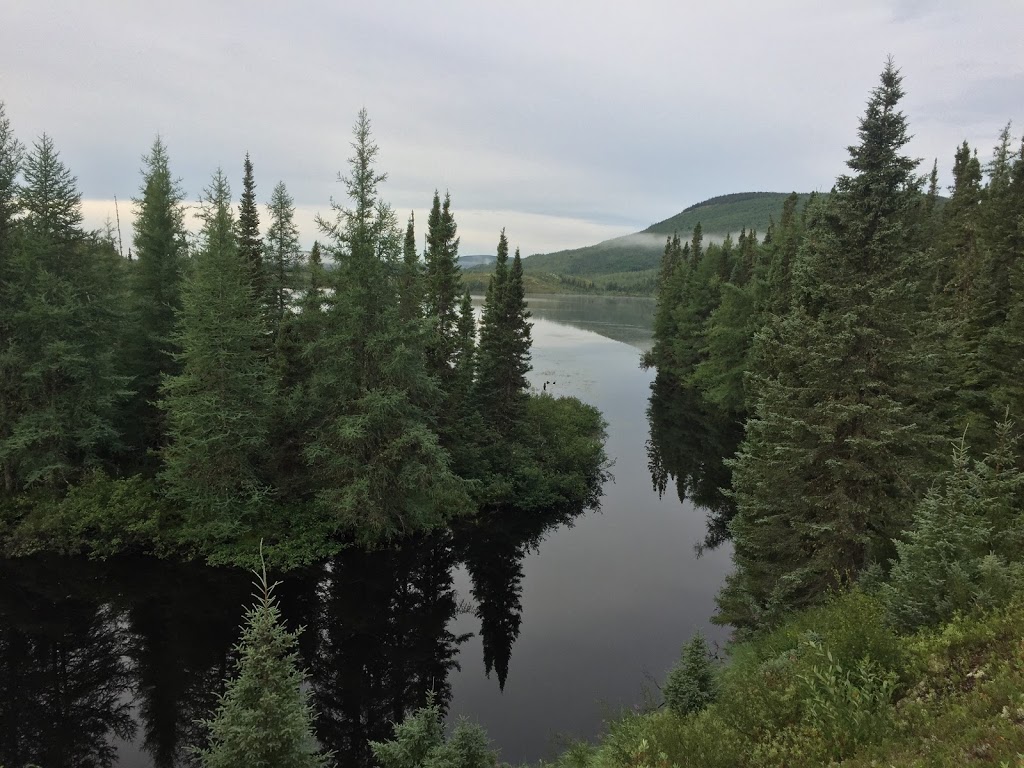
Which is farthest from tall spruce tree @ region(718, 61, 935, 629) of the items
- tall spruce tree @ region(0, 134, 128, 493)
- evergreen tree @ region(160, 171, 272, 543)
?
tall spruce tree @ region(0, 134, 128, 493)

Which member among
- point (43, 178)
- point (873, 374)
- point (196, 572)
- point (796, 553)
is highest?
point (43, 178)

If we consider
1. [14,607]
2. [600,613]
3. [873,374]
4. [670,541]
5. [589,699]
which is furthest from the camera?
[670,541]

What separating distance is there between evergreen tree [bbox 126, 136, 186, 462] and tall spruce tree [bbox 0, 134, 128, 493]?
2783mm

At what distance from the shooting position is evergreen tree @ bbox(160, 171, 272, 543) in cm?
2088

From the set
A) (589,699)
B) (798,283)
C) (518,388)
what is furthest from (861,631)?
(518,388)

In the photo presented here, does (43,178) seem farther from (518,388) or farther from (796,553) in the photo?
(796,553)

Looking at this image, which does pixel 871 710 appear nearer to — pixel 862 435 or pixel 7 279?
pixel 862 435

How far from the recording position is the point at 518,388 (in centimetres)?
3136

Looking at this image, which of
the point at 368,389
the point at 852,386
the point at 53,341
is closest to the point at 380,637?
the point at 368,389

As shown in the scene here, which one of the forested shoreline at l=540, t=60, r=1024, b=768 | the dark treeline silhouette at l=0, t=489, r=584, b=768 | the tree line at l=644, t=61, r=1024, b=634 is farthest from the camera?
the dark treeline silhouette at l=0, t=489, r=584, b=768

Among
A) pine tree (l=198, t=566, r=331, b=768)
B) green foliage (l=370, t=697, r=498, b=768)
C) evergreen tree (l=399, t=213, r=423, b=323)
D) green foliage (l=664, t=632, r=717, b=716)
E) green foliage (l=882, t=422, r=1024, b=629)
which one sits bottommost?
green foliage (l=370, t=697, r=498, b=768)

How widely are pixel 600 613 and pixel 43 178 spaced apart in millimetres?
28516

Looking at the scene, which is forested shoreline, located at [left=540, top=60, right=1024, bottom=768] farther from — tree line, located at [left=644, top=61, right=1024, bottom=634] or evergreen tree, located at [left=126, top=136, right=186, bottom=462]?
evergreen tree, located at [left=126, top=136, right=186, bottom=462]

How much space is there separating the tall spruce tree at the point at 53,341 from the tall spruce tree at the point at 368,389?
921 cm
